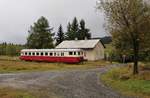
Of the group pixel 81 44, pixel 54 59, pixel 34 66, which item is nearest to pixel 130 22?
pixel 34 66

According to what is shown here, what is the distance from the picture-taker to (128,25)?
28.4 m

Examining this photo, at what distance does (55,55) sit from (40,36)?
21579mm

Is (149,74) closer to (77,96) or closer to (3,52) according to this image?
(77,96)

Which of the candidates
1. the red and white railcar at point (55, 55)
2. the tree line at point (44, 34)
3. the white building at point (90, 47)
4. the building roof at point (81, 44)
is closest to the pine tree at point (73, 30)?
the tree line at point (44, 34)

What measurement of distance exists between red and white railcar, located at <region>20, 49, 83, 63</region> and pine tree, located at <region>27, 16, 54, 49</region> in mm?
14114

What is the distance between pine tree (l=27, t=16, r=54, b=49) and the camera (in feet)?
273

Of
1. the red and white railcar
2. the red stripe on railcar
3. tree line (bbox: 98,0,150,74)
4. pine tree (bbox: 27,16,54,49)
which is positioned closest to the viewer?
tree line (bbox: 98,0,150,74)

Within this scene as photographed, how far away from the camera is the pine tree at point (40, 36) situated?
83.2m

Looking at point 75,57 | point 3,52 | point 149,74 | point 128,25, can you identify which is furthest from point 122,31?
point 3,52

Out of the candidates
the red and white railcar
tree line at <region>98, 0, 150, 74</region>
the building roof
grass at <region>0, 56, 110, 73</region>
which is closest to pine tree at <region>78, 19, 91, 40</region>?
the building roof

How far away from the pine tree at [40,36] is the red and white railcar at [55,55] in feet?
46.3

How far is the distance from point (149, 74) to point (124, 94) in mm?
8403

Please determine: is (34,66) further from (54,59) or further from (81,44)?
(81,44)

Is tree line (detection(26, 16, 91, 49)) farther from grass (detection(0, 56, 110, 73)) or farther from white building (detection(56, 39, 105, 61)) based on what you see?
grass (detection(0, 56, 110, 73))
